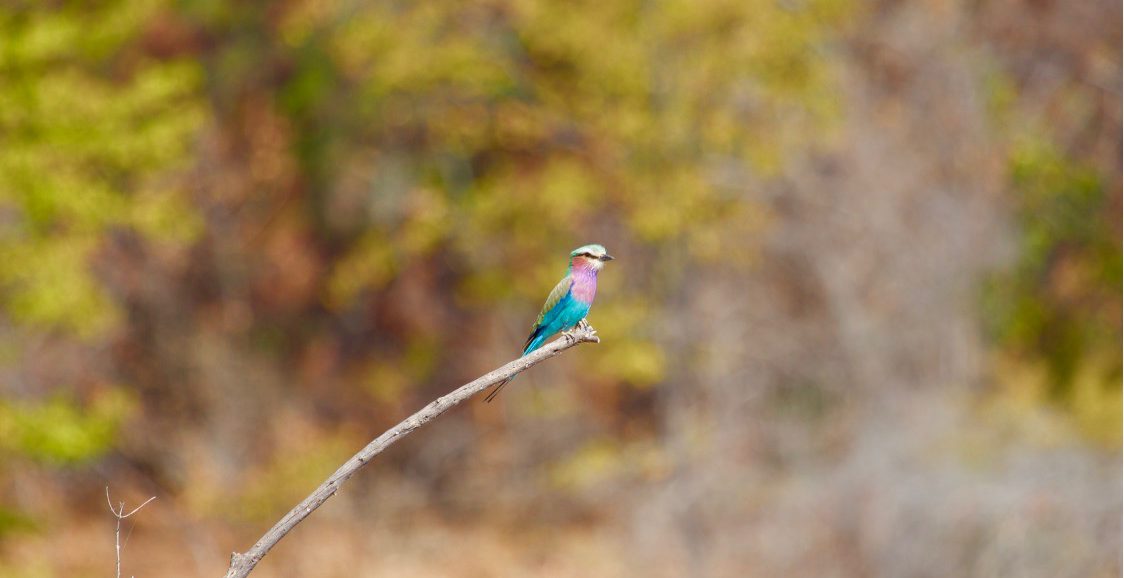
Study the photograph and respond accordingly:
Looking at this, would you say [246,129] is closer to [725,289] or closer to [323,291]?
[323,291]

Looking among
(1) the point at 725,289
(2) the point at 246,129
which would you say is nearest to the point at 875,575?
(1) the point at 725,289

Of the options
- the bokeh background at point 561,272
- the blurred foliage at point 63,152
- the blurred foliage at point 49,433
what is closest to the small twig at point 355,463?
the blurred foliage at point 49,433

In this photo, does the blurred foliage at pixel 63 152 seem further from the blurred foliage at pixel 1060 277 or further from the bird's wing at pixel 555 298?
the blurred foliage at pixel 1060 277

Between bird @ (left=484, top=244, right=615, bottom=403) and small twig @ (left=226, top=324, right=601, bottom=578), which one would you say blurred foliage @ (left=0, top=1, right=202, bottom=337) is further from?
small twig @ (left=226, top=324, right=601, bottom=578)

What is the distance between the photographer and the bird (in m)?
3.00

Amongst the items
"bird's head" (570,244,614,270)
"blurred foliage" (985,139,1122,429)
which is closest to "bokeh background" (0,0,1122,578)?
"blurred foliage" (985,139,1122,429)

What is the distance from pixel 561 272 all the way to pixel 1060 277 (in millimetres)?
5496

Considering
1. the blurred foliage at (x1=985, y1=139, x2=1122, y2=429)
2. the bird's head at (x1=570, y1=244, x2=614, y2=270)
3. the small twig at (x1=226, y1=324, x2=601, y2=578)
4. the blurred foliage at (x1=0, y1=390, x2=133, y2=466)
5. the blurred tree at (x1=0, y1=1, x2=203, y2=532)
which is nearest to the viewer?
the small twig at (x1=226, y1=324, x2=601, y2=578)

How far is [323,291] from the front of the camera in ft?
53.3

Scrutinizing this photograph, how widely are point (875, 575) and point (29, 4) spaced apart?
7.77 m

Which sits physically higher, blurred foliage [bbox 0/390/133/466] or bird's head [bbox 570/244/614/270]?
blurred foliage [bbox 0/390/133/466]

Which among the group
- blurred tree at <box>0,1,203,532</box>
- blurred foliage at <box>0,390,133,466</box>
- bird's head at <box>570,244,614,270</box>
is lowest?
bird's head at <box>570,244,614,270</box>

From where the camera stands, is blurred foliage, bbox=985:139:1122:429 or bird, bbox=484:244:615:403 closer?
bird, bbox=484:244:615:403

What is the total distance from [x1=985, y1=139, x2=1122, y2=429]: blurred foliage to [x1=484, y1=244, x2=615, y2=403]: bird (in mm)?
10391
